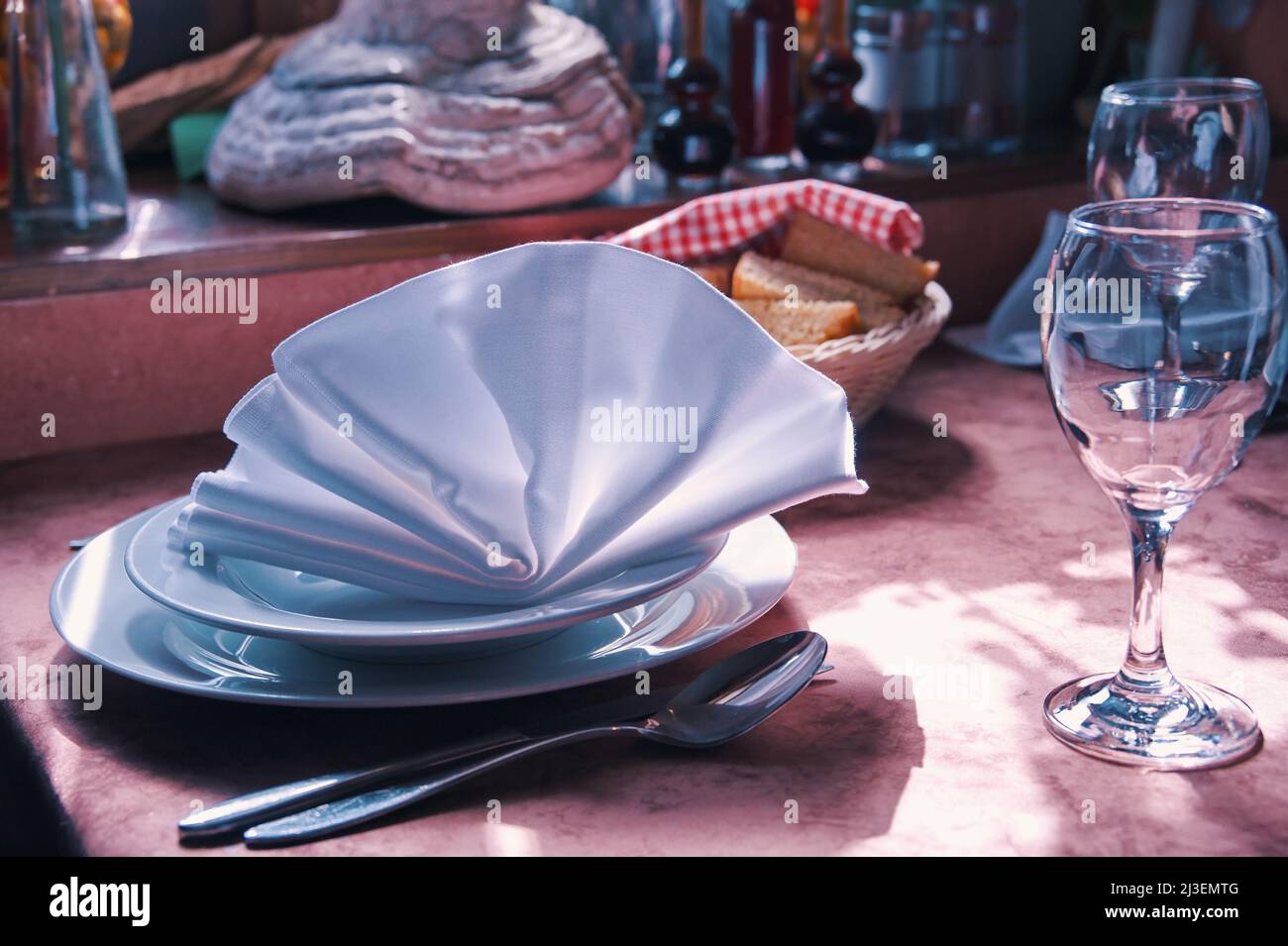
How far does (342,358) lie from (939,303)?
0.53 metres

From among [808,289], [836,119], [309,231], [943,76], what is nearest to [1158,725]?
[808,289]

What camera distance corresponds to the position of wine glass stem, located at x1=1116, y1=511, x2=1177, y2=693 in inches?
22.5

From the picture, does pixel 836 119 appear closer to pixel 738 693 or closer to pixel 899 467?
pixel 899 467

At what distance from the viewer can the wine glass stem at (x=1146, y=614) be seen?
57 centimetres

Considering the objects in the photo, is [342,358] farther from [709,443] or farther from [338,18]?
[338,18]

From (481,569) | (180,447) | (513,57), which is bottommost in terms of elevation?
(180,447)

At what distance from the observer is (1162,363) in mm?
530

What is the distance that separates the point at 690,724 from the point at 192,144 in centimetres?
105

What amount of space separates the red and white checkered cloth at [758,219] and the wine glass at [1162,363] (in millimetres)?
500

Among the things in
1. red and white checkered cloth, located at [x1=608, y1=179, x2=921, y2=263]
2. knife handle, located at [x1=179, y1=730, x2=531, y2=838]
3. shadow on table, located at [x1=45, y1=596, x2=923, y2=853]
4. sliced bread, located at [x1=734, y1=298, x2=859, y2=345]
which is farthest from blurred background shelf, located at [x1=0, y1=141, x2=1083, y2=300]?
knife handle, located at [x1=179, y1=730, x2=531, y2=838]

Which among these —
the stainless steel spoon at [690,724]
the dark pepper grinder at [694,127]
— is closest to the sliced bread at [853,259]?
the dark pepper grinder at [694,127]

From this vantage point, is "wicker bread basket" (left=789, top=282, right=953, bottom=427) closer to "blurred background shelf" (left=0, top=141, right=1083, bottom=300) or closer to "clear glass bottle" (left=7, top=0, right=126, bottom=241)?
"blurred background shelf" (left=0, top=141, right=1083, bottom=300)

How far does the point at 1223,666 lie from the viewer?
0.64m
